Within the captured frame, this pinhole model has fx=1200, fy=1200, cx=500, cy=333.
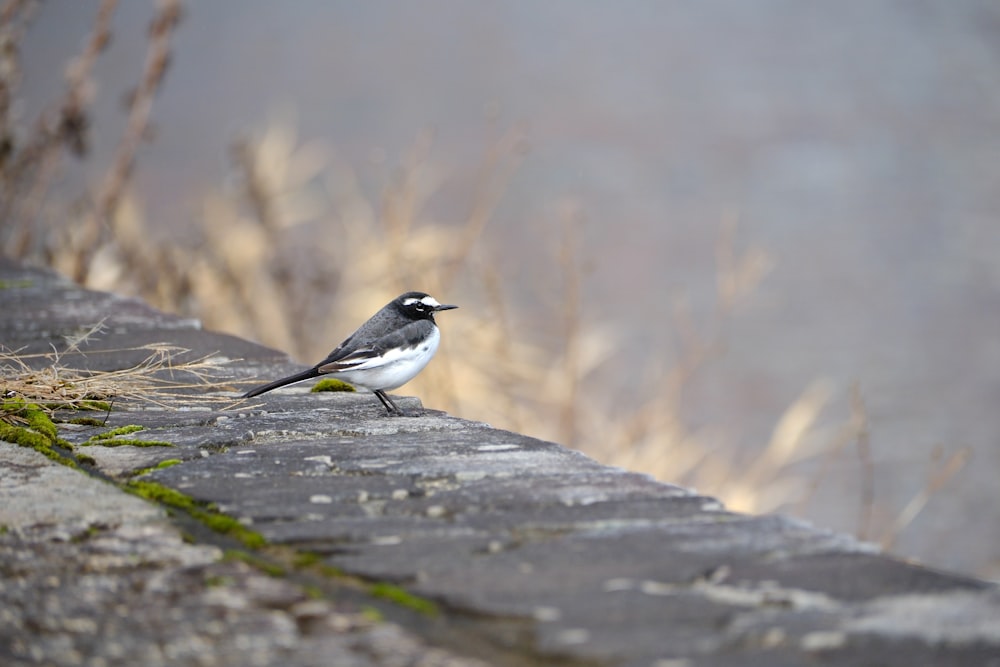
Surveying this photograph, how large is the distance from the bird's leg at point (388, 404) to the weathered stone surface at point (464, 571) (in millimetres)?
467

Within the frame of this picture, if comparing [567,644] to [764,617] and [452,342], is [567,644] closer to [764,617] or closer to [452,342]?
[764,617]

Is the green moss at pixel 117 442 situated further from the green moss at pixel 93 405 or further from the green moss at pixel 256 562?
the green moss at pixel 256 562

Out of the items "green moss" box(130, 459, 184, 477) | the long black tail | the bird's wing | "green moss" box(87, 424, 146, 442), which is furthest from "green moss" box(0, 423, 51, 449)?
the bird's wing

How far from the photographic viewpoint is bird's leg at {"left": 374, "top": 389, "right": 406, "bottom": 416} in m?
3.23

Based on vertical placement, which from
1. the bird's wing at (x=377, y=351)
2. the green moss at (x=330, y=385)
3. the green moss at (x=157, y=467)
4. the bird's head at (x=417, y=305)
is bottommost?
the green moss at (x=157, y=467)

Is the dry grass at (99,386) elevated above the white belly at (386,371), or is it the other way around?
the white belly at (386,371)

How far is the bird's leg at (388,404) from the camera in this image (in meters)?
3.23

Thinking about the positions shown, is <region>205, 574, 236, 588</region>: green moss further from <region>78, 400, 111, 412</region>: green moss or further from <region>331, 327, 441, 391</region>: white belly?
<region>331, 327, 441, 391</region>: white belly

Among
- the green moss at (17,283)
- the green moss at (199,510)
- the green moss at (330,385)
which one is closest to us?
the green moss at (199,510)

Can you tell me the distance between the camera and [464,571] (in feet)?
6.30

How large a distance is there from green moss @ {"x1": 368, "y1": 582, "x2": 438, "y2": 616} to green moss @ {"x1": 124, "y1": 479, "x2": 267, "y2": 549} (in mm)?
314

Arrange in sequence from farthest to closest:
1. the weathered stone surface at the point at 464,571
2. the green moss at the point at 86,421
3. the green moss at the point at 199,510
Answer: the green moss at the point at 86,421, the green moss at the point at 199,510, the weathered stone surface at the point at 464,571

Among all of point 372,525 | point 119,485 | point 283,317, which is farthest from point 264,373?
point 283,317

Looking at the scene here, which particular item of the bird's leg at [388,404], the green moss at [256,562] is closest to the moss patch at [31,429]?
the green moss at [256,562]
